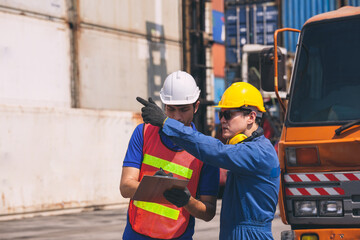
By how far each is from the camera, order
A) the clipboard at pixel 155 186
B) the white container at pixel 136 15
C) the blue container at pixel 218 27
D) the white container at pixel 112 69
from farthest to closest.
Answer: the blue container at pixel 218 27
the white container at pixel 136 15
the white container at pixel 112 69
the clipboard at pixel 155 186

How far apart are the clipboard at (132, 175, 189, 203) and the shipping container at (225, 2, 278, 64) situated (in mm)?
30840

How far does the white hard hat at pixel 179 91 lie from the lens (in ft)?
13.8

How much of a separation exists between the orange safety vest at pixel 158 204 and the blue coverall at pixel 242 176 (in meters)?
0.24

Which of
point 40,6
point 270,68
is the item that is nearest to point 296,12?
point 40,6

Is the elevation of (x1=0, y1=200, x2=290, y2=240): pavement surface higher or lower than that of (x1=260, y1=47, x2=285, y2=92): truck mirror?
lower

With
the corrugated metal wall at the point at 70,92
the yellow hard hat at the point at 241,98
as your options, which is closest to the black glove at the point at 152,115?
the yellow hard hat at the point at 241,98

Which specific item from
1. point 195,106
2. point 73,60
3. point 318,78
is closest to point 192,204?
point 195,106

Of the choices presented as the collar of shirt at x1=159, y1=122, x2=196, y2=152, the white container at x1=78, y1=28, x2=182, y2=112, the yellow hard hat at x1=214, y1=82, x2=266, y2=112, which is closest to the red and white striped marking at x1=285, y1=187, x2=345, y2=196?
the yellow hard hat at x1=214, y1=82, x2=266, y2=112

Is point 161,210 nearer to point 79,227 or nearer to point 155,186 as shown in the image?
point 155,186

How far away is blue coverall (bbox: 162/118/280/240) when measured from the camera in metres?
3.81

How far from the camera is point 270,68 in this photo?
283 inches

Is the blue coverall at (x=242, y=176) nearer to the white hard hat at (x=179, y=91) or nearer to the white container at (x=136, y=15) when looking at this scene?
the white hard hat at (x=179, y=91)

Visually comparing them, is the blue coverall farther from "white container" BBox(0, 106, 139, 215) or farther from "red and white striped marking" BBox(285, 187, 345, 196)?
"white container" BBox(0, 106, 139, 215)

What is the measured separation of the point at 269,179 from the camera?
396 centimetres
